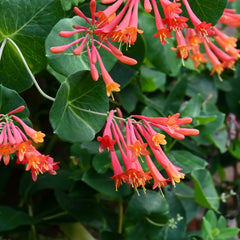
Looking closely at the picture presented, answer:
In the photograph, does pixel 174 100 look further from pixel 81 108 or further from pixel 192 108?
pixel 81 108

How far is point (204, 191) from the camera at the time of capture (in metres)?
1.06

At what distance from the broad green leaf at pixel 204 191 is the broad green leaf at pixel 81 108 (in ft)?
1.10

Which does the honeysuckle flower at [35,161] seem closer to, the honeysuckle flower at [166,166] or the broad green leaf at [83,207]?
the honeysuckle flower at [166,166]

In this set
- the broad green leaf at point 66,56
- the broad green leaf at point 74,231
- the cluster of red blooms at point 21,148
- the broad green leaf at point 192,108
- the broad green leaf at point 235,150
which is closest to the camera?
the cluster of red blooms at point 21,148

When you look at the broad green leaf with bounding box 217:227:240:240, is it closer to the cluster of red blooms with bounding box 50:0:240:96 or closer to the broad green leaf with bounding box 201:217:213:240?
the broad green leaf with bounding box 201:217:213:240

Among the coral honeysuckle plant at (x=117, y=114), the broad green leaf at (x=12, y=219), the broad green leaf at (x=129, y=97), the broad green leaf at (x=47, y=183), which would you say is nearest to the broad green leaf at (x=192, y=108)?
the coral honeysuckle plant at (x=117, y=114)

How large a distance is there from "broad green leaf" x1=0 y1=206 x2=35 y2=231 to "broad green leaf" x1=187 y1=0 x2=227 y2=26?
0.62 m

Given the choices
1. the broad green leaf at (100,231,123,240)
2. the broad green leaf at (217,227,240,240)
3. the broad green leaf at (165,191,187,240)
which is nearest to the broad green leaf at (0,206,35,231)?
the broad green leaf at (100,231,123,240)

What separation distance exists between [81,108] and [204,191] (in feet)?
1.37

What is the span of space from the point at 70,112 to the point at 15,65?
12 cm

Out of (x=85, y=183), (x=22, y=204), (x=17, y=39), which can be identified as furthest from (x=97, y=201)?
(x=17, y=39)

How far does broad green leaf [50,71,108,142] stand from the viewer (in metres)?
0.74

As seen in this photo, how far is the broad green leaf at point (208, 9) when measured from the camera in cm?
74

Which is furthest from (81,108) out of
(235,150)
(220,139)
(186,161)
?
(235,150)
